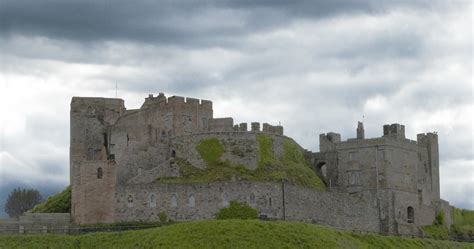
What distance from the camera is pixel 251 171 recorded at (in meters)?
111

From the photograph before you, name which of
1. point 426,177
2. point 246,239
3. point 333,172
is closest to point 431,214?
point 426,177

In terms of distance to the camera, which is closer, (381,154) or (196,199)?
(196,199)

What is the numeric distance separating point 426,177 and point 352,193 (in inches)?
452

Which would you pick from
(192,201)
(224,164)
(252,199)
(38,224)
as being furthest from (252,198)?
(38,224)

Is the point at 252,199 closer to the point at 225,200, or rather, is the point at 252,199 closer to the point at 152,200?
the point at 225,200

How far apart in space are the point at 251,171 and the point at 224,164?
2.83 metres

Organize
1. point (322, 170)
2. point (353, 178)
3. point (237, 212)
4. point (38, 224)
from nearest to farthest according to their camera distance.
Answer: point (38, 224) → point (237, 212) → point (353, 178) → point (322, 170)

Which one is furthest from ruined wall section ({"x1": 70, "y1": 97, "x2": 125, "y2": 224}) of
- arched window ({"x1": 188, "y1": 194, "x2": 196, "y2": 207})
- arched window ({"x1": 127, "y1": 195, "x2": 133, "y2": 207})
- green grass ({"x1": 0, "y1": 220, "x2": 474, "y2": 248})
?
arched window ({"x1": 188, "y1": 194, "x2": 196, "y2": 207})

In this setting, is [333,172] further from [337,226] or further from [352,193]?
[337,226]

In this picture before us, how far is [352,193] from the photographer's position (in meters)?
119

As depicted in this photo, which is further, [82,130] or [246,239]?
[82,130]

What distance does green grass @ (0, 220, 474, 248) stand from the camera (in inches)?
3711

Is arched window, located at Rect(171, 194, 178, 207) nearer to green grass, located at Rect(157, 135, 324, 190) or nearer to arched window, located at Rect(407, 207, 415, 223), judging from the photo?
green grass, located at Rect(157, 135, 324, 190)

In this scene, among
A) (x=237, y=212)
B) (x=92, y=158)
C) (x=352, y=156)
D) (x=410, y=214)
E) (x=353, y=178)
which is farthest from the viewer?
(x=410, y=214)
